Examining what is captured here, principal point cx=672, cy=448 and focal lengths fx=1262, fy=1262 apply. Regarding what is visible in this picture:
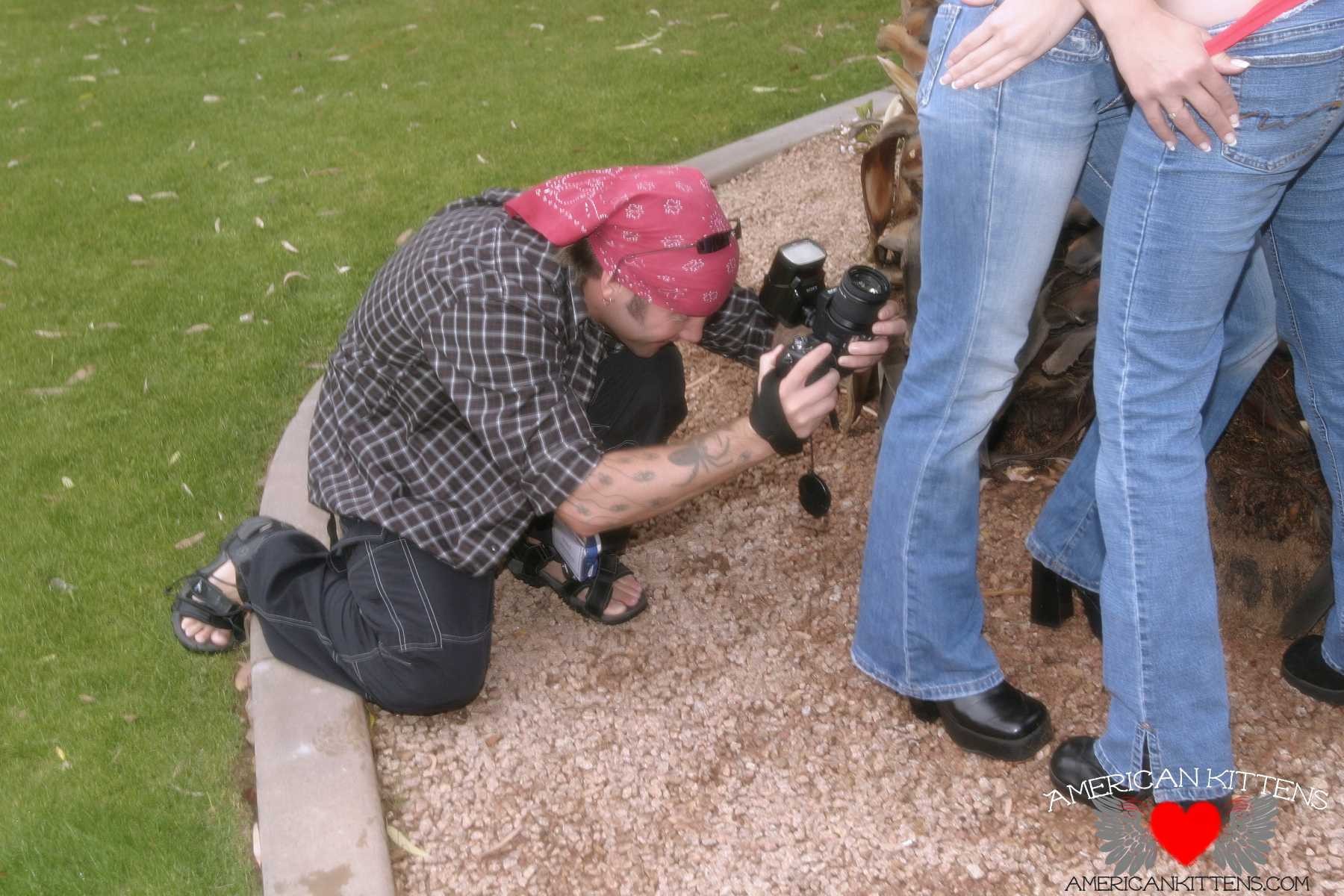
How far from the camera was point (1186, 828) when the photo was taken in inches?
84.7

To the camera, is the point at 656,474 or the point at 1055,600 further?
the point at 1055,600

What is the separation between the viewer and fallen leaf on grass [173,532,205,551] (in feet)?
10.6

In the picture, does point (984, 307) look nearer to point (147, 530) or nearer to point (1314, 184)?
point (1314, 184)

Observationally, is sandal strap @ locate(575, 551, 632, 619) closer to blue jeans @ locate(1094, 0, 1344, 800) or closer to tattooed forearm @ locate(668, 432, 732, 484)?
tattooed forearm @ locate(668, 432, 732, 484)

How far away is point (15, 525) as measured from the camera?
10.9 ft

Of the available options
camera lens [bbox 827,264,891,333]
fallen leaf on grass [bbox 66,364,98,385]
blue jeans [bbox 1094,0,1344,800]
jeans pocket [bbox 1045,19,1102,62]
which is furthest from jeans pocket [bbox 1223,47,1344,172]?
fallen leaf on grass [bbox 66,364,98,385]

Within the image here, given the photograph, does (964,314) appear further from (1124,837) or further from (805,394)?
(1124,837)

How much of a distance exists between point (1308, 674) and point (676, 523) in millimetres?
1486

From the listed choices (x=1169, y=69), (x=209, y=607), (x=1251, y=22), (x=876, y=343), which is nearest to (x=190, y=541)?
(x=209, y=607)

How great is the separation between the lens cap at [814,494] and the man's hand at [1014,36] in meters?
1.20

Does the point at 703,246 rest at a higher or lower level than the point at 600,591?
higher

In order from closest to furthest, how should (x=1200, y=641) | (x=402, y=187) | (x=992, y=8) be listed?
(x=992, y=8) < (x=1200, y=641) < (x=402, y=187)

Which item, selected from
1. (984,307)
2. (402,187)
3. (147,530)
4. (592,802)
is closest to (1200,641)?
(984,307)

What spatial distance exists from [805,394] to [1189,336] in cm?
68
